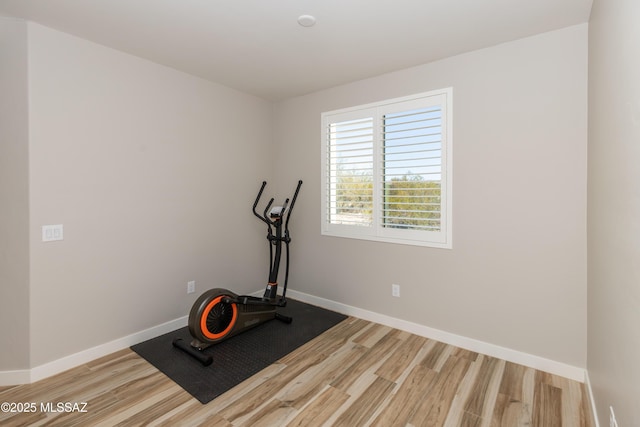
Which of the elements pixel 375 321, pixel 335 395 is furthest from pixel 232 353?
pixel 375 321

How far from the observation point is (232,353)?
8.80 feet

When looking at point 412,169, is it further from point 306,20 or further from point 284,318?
point 284,318

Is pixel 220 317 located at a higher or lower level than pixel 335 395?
higher

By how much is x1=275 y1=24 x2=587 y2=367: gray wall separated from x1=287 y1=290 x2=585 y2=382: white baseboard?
5 cm

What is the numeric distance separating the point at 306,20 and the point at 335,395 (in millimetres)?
2645

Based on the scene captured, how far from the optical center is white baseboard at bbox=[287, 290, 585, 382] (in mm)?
2352

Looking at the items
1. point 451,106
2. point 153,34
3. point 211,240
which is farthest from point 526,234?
point 153,34

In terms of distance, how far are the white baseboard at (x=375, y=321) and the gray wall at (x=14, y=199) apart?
0.10m

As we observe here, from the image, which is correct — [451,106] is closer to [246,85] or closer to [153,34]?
[246,85]

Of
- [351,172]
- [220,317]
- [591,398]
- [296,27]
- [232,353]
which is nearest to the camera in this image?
[591,398]

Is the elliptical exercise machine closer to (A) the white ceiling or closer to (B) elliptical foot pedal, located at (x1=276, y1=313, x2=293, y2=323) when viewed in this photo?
(B) elliptical foot pedal, located at (x1=276, y1=313, x2=293, y2=323)

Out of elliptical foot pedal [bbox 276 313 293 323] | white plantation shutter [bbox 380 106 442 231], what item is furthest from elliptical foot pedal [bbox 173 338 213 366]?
white plantation shutter [bbox 380 106 442 231]

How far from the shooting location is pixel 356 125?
136 inches

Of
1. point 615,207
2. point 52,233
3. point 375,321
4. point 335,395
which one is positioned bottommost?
point 335,395
